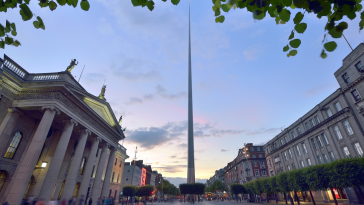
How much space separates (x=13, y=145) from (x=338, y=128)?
53.4 m

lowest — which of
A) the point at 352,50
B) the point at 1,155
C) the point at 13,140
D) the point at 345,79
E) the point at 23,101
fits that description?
the point at 1,155

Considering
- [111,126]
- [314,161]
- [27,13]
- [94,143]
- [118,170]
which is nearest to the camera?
[27,13]

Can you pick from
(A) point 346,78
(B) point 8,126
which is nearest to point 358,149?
(A) point 346,78

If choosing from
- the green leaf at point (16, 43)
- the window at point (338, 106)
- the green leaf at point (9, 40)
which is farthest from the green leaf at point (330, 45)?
the window at point (338, 106)

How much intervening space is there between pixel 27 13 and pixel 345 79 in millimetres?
44717

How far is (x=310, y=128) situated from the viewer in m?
40.8

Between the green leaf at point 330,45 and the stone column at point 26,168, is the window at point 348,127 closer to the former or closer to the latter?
the green leaf at point 330,45

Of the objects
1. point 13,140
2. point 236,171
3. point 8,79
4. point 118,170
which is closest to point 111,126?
point 13,140

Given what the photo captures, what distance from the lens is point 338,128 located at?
3341cm

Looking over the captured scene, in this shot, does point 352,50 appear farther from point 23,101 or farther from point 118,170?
point 118,170

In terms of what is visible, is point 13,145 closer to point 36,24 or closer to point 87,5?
point 36,24

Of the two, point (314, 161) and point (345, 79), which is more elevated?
point (345, 79)

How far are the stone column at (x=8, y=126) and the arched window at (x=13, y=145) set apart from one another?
0.86 m

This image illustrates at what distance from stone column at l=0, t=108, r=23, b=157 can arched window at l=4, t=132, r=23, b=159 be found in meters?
0.86
